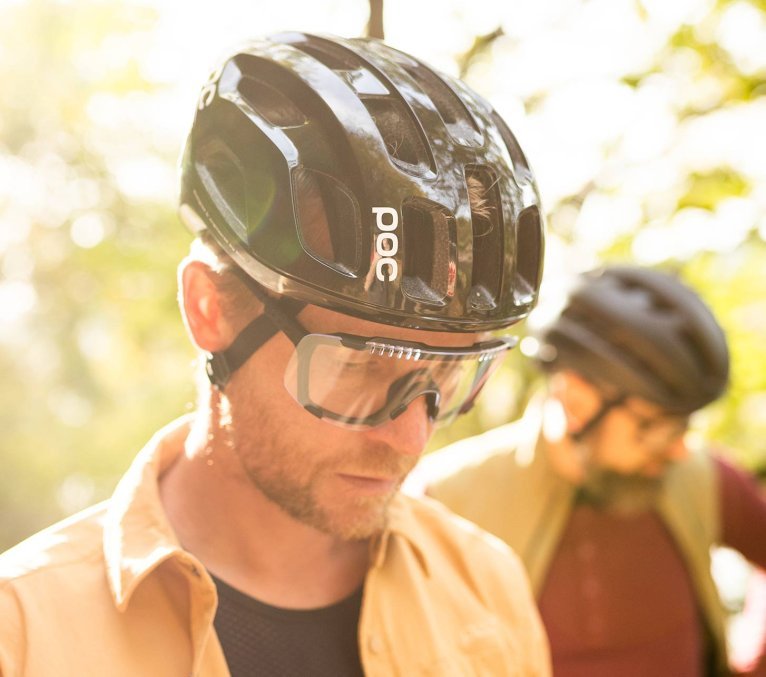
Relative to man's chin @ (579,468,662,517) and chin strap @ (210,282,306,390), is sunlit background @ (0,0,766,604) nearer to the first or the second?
man's chin @ (579,468,662,517)

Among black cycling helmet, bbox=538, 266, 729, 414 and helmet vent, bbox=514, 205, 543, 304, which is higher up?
helmet vent, bbox=514, 205, 543, 304

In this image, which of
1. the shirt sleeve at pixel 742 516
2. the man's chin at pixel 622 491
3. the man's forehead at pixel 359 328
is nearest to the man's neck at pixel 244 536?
the man's forehead at pixel 359 328

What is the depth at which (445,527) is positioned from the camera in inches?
110

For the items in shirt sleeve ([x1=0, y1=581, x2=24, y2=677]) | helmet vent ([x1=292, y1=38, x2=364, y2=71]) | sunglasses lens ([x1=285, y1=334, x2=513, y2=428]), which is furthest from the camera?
helmet vent ([x1=292, y1=38, x2=364, y2=71])

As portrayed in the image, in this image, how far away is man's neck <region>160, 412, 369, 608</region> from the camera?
238 cm

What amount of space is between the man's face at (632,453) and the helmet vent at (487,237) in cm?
211

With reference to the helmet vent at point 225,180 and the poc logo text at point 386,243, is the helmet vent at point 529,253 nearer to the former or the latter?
the poc logo text at point 386,243

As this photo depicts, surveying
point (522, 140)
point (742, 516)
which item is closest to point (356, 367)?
point (742, 516)

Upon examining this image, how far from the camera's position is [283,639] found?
90.0 inches

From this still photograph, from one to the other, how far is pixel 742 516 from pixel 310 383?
286cm

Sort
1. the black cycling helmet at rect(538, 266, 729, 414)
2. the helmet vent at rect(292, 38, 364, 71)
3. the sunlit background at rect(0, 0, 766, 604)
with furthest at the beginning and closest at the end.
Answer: the sunlit background at rect(0, 0, 766, 604)
the black cycling helmet at rect(538, 266, 729, 414)
the helmet vent at rect(292, 38, 364, 71)

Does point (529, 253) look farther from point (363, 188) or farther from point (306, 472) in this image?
point (306, 472)

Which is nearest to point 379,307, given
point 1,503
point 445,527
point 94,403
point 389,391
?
point 389,391

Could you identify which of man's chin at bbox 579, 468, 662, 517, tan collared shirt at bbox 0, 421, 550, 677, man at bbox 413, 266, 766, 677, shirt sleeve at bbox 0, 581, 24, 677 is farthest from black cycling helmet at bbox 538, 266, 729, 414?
shirt sleeve at bbox 0, 581, 24, 677
